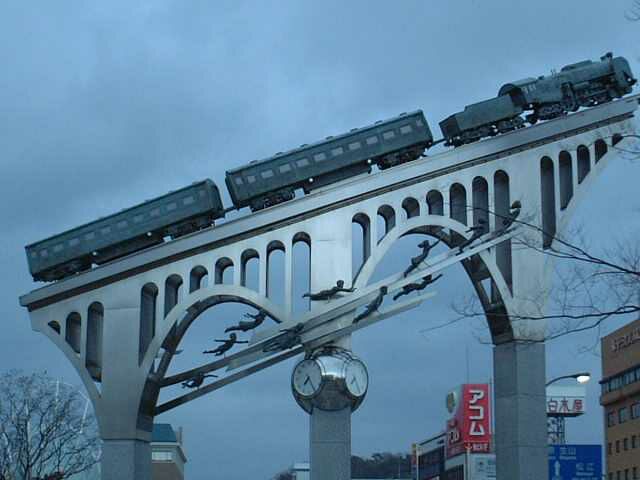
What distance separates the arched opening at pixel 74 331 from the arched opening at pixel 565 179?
15135mm

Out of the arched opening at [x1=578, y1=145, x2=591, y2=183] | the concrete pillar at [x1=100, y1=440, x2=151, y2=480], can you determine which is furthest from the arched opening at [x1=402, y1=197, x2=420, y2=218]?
the concrete pillar at [x1=100, y1=440, x2=151, y2=480]

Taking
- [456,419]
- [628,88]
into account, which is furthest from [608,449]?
[628,88]

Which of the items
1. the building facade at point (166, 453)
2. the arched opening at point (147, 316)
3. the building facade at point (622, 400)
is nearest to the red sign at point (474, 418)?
the building facade at point (622, 400)

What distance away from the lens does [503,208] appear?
3819 centimetres

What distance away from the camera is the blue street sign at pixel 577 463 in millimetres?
35688

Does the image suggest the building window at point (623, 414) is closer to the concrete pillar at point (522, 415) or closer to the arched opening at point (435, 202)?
the concrete pillar at point (522, 415)

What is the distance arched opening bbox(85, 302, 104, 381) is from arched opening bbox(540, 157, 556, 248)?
13.8m

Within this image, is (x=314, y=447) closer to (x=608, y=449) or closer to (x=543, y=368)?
(x=543, y=368)

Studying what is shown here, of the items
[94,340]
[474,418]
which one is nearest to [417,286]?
[94,340]

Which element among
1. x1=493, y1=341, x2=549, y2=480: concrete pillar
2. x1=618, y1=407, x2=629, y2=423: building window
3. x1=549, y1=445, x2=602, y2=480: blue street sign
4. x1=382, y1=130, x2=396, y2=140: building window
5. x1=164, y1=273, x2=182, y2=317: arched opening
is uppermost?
x1=382, y1=130, x2=396, y2=140: building window

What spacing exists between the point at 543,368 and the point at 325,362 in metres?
6.68

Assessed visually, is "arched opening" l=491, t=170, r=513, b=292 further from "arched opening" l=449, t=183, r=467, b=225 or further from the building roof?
the building roof

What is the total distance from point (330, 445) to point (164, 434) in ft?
391

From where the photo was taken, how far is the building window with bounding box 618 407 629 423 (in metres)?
108
